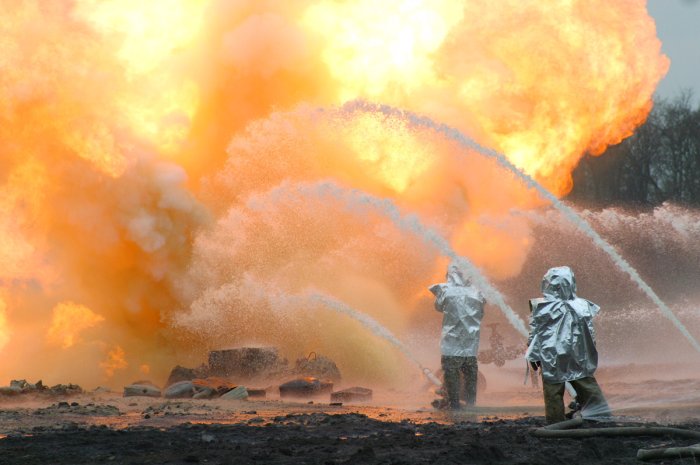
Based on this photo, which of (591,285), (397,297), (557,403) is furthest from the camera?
(591,285)

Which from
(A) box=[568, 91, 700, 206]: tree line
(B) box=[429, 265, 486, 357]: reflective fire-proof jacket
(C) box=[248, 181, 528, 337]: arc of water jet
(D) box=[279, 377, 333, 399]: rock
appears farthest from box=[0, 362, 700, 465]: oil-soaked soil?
(A) box=[568, 91, 700, 206]: tree line

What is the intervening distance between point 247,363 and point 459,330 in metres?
6.73

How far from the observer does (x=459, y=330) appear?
14383mm

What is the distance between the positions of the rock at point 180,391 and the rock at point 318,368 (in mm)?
3038

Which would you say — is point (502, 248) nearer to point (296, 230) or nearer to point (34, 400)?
point (296, 230)

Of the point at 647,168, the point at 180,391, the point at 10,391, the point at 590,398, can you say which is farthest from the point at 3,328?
the point at 647,168

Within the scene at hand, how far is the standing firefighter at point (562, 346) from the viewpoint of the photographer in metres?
10.0

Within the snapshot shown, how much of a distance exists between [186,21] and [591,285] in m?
18.6

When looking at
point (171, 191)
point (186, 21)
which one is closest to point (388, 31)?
point (186, 21)

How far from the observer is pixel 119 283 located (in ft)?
70.5

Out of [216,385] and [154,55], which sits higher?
[154,55]

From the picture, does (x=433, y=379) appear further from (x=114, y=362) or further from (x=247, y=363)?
(x=114, y=362)

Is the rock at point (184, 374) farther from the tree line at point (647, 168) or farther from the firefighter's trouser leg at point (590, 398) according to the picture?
the tree line at point (647, 168)

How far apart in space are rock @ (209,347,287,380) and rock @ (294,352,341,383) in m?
0.51
